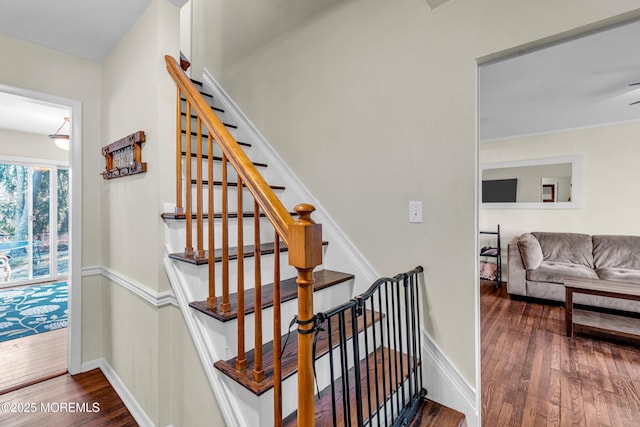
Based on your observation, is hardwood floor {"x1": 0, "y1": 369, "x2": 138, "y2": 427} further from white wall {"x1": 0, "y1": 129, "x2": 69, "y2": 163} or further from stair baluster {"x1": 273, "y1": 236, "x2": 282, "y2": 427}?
white wall {"x1": 0, "y1": 129, "x2": 69, "y2": 163}

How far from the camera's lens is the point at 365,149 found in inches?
72.4

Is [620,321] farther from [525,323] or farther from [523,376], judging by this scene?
[523,376]

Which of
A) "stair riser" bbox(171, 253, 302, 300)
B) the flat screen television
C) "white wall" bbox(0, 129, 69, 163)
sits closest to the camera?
"stair riser" bbox(171, 253, 302, 300)

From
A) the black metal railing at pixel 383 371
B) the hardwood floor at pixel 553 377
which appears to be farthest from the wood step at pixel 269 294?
the hardwood floor at pixel 553 377

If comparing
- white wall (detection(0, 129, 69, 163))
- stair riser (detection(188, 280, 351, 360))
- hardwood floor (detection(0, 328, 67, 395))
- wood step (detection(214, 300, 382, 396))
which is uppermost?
white wall (detection(0, 129, 69, 163))

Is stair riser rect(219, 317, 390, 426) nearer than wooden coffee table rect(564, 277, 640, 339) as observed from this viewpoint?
Yes

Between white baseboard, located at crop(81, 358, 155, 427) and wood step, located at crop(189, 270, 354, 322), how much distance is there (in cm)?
93

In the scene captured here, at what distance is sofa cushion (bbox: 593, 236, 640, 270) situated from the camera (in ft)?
12.5

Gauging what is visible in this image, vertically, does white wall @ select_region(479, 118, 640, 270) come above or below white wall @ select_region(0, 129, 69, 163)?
below

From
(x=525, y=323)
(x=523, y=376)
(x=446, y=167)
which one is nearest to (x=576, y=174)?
(x=525, y=323)

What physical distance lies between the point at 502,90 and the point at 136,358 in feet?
13.0

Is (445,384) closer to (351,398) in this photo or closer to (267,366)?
(351,398)

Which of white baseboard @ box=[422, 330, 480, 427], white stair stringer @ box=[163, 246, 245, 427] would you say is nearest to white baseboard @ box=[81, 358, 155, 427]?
white stair stringer @ box=[163, 246, 245, 427]

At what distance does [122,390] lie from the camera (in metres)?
2.04
